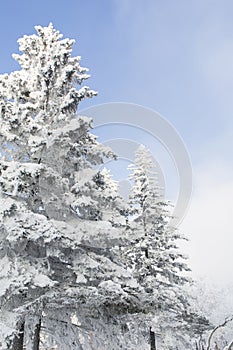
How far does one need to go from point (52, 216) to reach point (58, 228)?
125 cm

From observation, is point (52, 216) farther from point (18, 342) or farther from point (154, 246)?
point (154, 246)

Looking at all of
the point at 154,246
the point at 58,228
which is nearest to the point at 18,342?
the point at 58,228

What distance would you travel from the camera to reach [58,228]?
32.9ft

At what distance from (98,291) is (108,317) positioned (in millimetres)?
2106

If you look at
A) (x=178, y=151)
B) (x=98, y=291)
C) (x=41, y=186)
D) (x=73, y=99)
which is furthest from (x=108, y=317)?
(x=178, y=151)

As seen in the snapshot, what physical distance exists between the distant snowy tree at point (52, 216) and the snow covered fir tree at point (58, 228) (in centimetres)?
3

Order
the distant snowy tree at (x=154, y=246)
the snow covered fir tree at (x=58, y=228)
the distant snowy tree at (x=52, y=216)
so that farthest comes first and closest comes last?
1. the distant snowy tree at (x=154, y=246)
2. the snow covered fir tree at (x=58, y=228)
3. the distant snowy tree at (x=52, y=216)

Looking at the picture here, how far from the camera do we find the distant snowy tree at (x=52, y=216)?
9.70 metres

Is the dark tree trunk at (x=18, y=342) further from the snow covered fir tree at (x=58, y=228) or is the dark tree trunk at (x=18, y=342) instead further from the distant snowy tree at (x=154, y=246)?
the distant snowy tree at (x=154, y=246)

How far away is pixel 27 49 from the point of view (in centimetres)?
1377

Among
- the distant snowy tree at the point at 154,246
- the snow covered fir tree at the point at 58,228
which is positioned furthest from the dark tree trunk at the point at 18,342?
the distant snowy tree at the point at 154,246

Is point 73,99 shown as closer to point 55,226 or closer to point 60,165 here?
point 60,165

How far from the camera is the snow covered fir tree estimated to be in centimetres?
983

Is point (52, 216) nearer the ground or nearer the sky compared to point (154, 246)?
nearer the ground
